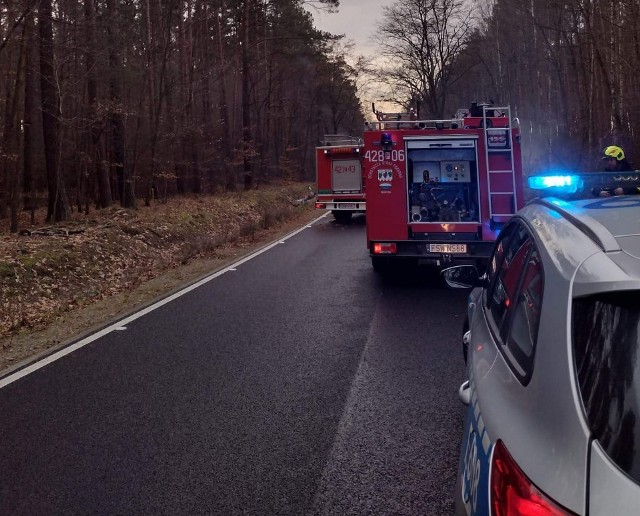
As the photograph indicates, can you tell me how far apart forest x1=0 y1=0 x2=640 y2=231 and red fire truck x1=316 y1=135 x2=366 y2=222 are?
3.74 metres

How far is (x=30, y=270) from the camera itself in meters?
11.5

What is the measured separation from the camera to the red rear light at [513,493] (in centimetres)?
170

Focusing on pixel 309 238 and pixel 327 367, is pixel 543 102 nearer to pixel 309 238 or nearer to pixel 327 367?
pixel 309 238

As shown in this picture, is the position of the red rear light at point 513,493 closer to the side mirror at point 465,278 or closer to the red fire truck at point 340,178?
the side mirror at point 465,278

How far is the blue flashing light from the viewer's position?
4.29 meters

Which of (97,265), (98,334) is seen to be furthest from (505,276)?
(97,265)

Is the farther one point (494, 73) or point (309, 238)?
point (494, 73)

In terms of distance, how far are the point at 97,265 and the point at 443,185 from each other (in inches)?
263

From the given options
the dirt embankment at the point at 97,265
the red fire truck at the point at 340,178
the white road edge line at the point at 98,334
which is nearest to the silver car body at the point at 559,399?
the white road edge line at the point at 98,334

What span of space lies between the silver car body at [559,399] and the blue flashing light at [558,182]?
152cm

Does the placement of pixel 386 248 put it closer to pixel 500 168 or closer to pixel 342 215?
pixel 500 168

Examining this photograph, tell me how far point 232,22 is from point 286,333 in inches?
1398

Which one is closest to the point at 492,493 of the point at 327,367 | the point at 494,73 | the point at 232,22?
the point at 327,367

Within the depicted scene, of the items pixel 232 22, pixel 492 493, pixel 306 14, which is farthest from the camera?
pixel 306 14
